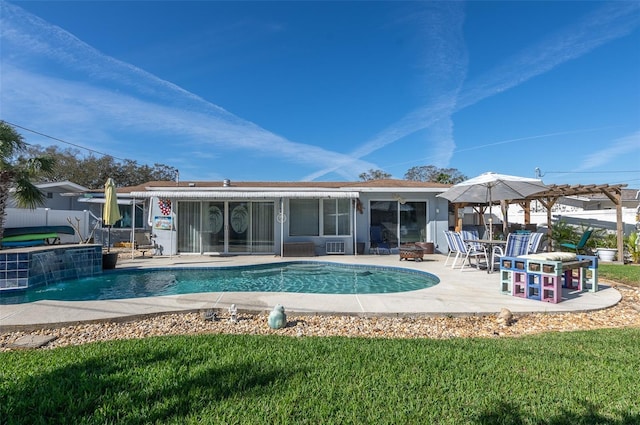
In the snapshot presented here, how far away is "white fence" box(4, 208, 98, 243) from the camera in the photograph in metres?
20.8

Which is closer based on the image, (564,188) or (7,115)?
(564,188)

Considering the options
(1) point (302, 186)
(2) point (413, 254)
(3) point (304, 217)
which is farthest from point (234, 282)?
(1) point (302, 186)

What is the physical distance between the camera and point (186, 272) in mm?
13836

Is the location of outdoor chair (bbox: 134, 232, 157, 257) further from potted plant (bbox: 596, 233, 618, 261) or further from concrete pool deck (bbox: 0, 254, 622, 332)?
potted plant (bbox: 596, 233, 618, 261)

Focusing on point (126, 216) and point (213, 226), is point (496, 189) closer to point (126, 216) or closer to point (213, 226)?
point (213, 226)

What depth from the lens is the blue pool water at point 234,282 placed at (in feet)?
32.2

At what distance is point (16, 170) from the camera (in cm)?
1270

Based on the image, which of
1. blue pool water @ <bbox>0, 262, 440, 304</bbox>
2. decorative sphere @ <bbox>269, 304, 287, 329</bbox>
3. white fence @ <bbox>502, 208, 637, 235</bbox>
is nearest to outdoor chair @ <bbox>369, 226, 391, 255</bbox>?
blue pool water @ <bbox>0, 262, 440, 304</bbox>

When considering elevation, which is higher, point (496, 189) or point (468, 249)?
point (496, 189)

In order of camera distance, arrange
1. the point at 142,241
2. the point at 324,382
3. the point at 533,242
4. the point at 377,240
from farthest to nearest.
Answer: the point at 142,241
the point at 377,240
the point at 533,242
the point at 324,382

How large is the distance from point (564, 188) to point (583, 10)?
27.6 feet

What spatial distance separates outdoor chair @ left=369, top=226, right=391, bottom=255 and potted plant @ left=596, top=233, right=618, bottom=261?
11.0 m

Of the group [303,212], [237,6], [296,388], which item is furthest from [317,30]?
[296,388]

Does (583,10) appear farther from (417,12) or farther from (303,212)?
(303,212)
